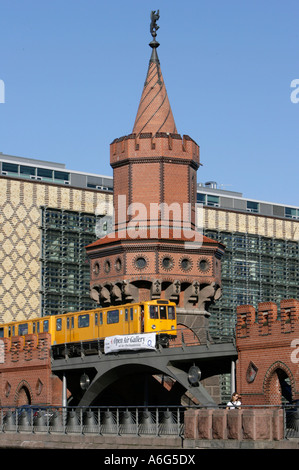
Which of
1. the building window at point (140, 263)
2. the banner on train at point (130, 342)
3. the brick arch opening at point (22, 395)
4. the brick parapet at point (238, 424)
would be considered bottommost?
the brick parapet at point (238, 424)

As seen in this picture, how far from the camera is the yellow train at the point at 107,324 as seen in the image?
54.5 meters

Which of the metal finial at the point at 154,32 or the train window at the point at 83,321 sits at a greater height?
the metal finial at the point at 154,32

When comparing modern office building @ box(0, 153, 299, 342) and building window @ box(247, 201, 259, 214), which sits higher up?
building window @ box(247, 201, 259, 214)

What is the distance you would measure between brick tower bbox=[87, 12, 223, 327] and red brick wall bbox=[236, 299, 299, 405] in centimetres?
1271

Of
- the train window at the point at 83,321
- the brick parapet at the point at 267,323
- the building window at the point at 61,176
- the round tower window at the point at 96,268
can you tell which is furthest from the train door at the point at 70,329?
the building window at the point at 61,176

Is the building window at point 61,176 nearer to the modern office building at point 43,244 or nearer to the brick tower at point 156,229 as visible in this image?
the modern office building at point 43,244

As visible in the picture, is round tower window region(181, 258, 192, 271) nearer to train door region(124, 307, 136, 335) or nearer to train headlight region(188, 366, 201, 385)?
→ train door region(124, 307, 136, 335)

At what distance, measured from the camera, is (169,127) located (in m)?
61.6

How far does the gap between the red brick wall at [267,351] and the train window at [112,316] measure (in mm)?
11678

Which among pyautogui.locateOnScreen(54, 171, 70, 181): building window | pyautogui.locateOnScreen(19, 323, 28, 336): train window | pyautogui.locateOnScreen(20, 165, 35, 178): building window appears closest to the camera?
pyautogui.locateOnScreen(19, 323, 28, 336): train window

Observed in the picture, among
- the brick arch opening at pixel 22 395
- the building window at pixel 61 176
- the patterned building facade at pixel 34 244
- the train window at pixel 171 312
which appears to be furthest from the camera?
the building window at pixel 61 176

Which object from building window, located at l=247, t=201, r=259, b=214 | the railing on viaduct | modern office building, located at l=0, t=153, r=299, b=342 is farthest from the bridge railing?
building window, located at l=247, t=201, r=259, b=214

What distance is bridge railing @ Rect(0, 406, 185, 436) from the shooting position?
38781 mm
